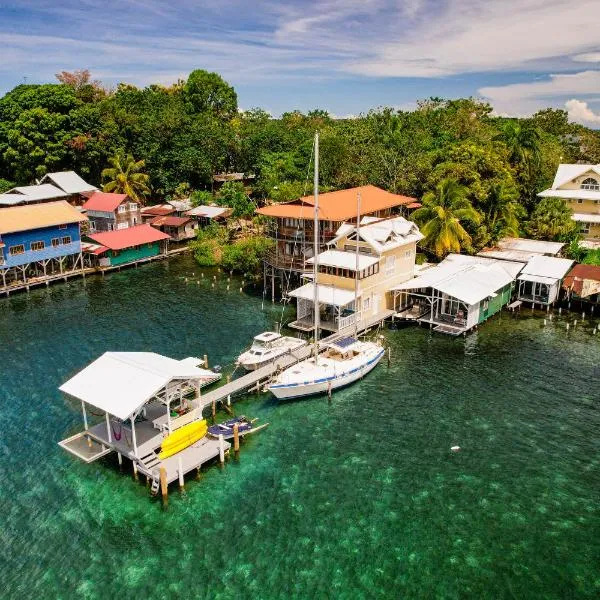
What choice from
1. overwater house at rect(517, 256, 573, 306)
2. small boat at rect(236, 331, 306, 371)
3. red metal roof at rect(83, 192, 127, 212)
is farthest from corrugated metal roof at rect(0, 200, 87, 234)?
overwater house at rect(517, 256, 573, 306)

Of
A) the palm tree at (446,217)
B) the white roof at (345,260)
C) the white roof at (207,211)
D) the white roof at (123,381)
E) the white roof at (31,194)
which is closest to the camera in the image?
the white roof at (123,381)

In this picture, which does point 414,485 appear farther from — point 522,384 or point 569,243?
point 569,243

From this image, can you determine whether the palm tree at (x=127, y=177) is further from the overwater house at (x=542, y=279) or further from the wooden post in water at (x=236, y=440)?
the wooden post in water at (x=236, y=440)

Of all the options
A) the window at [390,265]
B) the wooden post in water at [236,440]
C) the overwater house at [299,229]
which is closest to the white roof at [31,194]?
the overwater house at [299,229]

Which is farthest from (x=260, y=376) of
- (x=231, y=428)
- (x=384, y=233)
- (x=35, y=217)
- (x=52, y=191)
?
(x=52, y=191)

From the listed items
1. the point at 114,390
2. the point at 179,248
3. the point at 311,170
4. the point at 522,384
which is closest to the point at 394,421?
the point at 522,384
